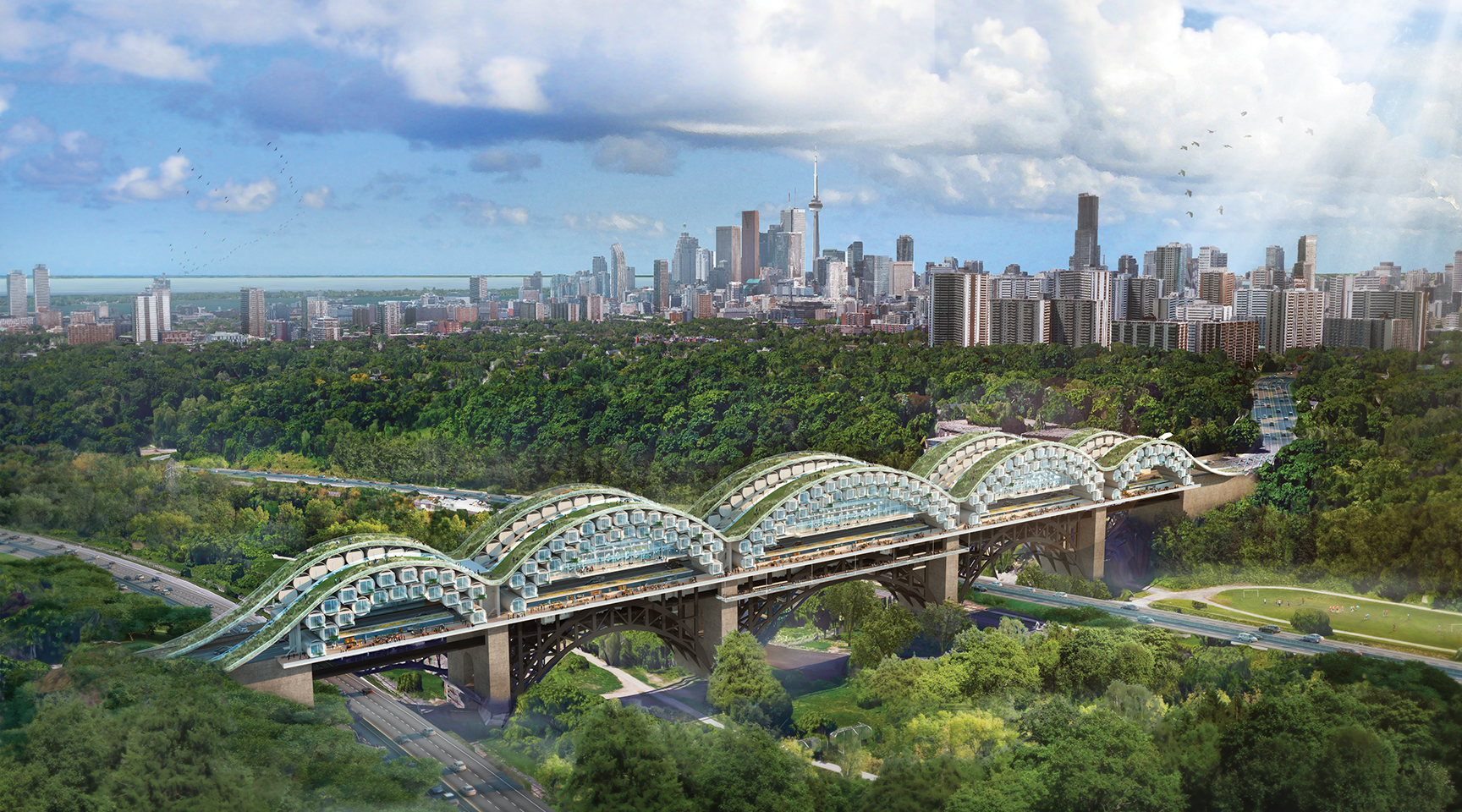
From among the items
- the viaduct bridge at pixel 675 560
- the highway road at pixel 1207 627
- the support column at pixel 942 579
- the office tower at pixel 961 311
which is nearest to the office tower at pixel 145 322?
the viaduct bridge at pixel 675 560

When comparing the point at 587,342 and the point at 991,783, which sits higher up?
the point at 587,342

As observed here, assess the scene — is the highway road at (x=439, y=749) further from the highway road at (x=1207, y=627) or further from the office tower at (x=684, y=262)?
the office tower at (x=684, y=262)

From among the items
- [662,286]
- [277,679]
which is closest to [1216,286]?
[662,286]

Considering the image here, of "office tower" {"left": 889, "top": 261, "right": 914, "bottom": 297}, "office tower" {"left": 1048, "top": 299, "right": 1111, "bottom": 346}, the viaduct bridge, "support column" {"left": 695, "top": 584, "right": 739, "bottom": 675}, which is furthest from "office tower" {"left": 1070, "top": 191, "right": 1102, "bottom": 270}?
"support column" {"left": 695, "top": 584, "right": 739, "bottom": 675}

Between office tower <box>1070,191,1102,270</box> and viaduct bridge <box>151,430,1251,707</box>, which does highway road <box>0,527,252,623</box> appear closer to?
viaduct bridge <box>151,430,1251,707</box>

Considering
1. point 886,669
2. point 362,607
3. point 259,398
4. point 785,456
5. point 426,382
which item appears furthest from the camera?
point 426,382

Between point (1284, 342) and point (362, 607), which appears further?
point (1284, 342)

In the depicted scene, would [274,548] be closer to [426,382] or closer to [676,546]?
[676,546]

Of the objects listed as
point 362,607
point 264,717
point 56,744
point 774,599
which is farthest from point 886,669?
Result: point 56,744

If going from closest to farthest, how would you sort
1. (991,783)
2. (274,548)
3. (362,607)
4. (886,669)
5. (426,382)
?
(991,783) < (362,607) < (886,669) < (274,548) < (426,382)
